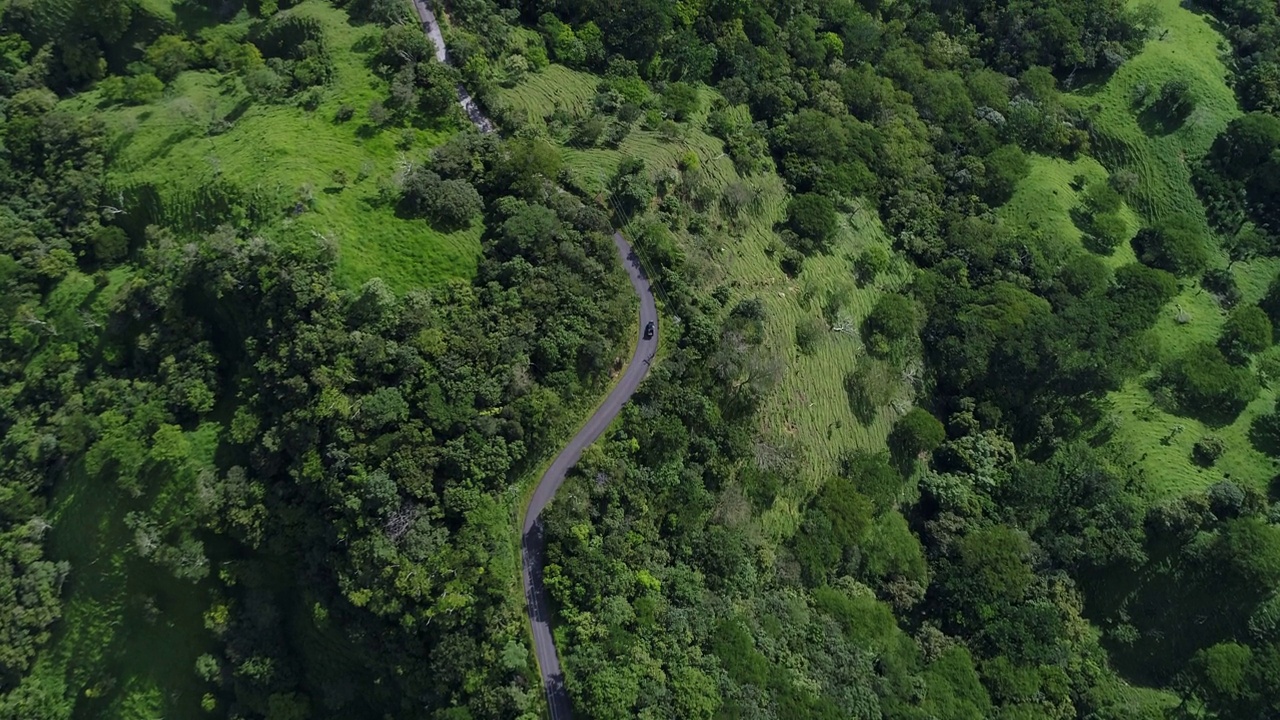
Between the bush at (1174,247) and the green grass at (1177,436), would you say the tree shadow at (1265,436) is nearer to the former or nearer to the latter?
the green grass at (1177,436)

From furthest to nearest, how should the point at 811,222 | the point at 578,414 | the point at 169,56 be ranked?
the point at 811,222
the point at 169,56
the point at 578,414

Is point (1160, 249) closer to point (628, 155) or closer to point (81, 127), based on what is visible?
point (628, 155)

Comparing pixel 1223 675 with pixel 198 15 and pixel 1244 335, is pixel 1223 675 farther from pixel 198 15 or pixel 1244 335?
pixel 198 15

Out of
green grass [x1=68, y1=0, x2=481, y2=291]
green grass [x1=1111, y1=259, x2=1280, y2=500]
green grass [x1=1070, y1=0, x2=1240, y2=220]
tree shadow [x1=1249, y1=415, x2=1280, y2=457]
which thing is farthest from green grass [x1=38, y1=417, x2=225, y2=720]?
green grass [x1=1070, y1=0, x2=1240, y2=220]

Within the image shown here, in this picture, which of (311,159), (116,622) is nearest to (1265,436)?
(311,159)

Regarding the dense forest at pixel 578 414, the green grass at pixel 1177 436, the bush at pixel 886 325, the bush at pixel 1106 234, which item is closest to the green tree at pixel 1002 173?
the dense forest at pixel 578 414

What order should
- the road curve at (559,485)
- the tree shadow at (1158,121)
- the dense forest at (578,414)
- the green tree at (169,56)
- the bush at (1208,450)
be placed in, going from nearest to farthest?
the road curve at (559,485) < the dense forest at (578,414) < the bush at (1208,450) < the green tree at (169,56) < the tree shadow at (1158,121)
